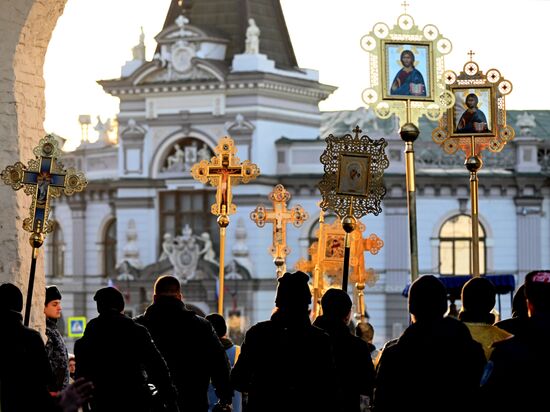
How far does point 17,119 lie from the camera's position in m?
14.1

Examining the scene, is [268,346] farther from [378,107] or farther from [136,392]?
[378,107]

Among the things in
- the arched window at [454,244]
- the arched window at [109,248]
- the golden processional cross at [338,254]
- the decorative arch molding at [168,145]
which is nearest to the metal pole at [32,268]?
the golden processional cross at [338,254]

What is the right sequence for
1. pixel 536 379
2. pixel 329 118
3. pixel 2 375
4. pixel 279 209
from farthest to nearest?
pixel 329 118 → pixel 279 209 → pixel 2 375 → pixel 536 379

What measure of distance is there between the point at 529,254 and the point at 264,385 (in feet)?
123

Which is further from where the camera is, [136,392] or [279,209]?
[279,209]

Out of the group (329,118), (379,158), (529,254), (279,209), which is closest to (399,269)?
(529,254)

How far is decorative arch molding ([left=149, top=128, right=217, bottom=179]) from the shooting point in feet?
159

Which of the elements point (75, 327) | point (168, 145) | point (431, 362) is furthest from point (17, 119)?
point (168, 145)

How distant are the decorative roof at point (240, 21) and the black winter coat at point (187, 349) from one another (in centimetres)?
3696

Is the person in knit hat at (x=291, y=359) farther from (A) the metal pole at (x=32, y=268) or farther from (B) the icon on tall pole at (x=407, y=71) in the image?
(B) the icon on tall pole at (x=407, y=71)

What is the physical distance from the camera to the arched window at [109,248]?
5109 cm

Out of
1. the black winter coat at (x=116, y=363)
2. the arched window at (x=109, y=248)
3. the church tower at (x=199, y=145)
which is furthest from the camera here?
the arched window at (x=109, y=248)

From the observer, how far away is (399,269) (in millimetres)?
47562

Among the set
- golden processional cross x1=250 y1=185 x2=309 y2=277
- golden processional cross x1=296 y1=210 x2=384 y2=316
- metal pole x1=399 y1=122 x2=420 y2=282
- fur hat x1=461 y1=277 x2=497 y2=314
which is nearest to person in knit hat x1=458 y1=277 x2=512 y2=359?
fur hat x1=461 y1=277 x2=497 y2=314
